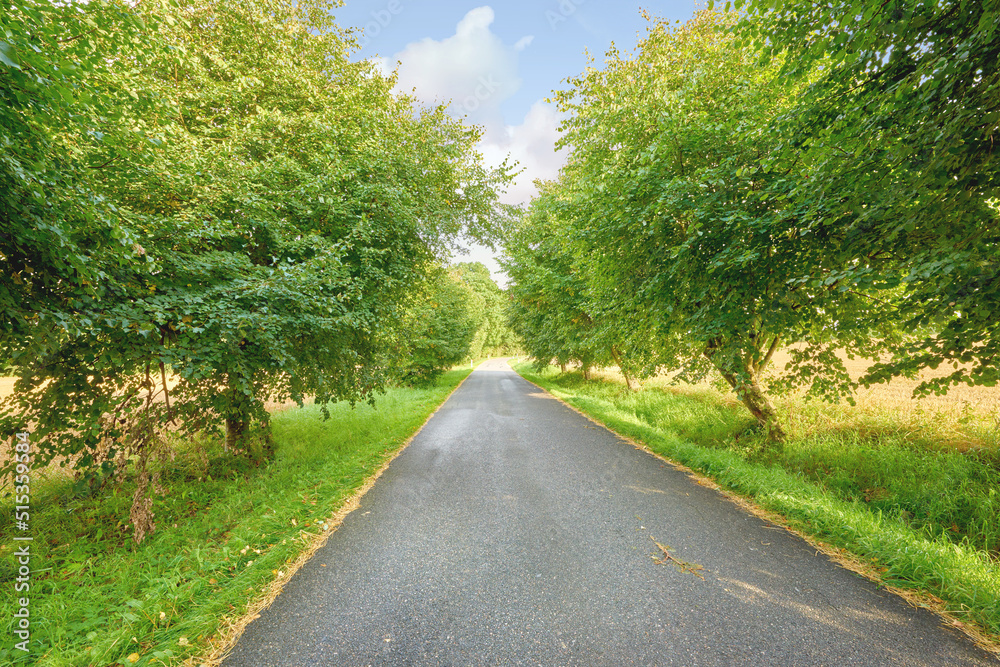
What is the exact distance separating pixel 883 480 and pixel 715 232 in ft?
14.3

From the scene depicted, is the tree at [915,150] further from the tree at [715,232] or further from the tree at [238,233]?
the tree at [238,233]

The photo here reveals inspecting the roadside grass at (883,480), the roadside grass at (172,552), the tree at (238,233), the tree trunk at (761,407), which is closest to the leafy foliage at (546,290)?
the tree trunk at (761,407)

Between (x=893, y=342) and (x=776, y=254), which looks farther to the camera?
(x=893, y=342)

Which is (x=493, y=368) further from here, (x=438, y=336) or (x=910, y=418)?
(x=910, y=418)

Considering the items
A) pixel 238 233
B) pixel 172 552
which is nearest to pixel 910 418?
pixel 172 552

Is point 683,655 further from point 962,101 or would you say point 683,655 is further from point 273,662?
point 962,101

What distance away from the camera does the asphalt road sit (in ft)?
7.47

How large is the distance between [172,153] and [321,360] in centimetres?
324

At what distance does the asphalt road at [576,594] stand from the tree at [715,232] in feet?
8.97

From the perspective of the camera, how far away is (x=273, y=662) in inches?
86.2

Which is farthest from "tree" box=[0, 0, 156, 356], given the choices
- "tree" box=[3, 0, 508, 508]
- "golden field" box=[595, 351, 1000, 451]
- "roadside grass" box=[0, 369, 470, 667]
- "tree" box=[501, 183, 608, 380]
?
"golden field" box=[595, 351, 1000, 451]

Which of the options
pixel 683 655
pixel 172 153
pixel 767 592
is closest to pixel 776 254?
pixel 767 592

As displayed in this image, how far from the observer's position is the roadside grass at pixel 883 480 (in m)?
2.94

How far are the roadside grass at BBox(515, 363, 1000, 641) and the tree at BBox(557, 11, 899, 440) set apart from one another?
106cm
